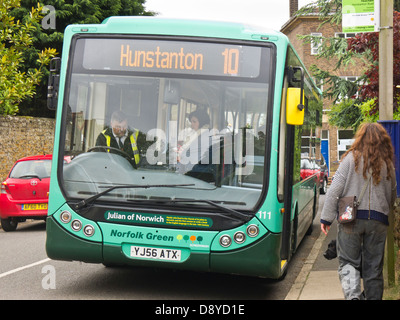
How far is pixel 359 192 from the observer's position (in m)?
6.13

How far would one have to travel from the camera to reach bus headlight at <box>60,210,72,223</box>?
287 inches

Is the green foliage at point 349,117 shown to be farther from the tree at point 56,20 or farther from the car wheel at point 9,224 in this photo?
the tree at point 56,20

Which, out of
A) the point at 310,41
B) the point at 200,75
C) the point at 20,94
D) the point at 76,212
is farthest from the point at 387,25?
the point at 310,41

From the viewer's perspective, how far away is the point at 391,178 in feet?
20.4

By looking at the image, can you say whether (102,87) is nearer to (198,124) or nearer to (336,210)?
(198,124)

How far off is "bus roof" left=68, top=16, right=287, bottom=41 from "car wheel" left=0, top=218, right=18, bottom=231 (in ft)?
27.2

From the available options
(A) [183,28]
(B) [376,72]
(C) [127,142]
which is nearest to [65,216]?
(C) [127,142]

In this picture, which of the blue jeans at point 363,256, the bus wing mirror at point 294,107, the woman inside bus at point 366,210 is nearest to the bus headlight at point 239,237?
the woman inside bus at point 366,210

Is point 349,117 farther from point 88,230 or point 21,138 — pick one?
point 88,230

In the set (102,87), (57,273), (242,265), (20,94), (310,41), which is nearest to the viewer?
(242,265)

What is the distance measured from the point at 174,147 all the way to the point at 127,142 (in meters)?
0.52

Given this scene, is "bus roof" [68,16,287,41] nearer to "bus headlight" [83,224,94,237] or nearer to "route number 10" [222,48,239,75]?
"route number 10" [222,48,239,75]

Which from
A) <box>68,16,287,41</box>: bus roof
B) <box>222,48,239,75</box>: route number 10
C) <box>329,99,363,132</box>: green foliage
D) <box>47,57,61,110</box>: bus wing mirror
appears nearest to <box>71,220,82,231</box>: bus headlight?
<box>47,57,61,110</box>: bus wing mirror

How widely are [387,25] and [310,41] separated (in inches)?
687
